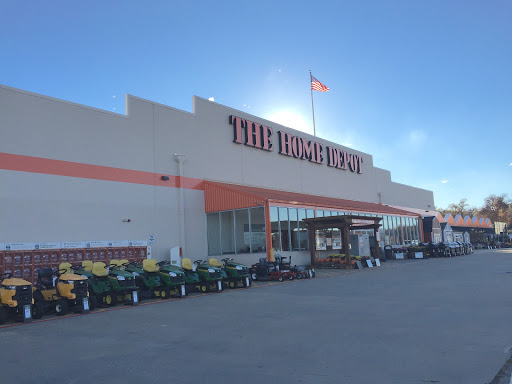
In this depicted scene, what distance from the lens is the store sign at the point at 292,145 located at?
24.2 meters

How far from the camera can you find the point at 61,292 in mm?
10148

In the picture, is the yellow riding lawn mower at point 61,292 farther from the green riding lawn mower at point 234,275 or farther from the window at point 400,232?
the window at point 400,232

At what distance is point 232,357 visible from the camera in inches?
213

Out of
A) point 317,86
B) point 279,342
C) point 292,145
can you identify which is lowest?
point 279,342

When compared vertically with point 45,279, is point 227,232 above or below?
above

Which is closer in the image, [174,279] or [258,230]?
[174,279]

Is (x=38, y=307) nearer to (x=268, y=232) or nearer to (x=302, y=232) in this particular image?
(x=268, y=232)

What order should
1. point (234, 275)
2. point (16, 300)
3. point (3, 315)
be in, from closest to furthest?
point (3, 315)
point (16, 300)
point (234, 275)

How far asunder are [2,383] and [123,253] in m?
12.8

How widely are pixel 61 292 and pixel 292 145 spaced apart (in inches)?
805

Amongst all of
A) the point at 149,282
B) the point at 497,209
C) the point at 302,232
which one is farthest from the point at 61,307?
the point at 497,209

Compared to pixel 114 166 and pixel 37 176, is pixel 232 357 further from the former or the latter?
pixel 114 166

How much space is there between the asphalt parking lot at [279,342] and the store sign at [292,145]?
49.5ft

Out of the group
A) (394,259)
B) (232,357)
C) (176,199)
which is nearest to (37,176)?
(176,199)
